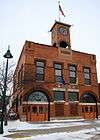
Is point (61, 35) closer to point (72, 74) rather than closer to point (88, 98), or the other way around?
point (72, 74)

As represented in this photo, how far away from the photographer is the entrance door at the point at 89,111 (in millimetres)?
28992

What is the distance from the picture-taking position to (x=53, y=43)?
3250cm

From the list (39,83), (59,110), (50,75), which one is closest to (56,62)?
(50,75)

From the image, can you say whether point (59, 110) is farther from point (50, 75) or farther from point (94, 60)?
point (94, 60)

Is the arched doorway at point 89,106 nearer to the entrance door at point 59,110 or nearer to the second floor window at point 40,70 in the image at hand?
the entrance door at point 59,110

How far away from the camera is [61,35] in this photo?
105ft

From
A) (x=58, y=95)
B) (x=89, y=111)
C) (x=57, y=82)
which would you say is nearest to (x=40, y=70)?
(x=57, y=82)

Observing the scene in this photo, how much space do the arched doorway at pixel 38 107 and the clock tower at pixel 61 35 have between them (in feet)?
29.6

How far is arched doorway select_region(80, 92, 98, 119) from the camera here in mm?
29094

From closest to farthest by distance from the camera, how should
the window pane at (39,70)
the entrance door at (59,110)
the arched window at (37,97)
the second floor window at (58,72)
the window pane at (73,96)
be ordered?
1. the arched window at (37,97)
2. the entrance door at (59,110)
3. the window pane at (39,70)
4. the second floor window at (58,72)
5. the window pane at (73,96)

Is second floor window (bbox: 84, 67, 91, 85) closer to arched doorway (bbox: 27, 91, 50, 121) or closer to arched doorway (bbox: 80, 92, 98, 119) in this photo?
arched doorway (bbox: 80, 92, 98, 119)

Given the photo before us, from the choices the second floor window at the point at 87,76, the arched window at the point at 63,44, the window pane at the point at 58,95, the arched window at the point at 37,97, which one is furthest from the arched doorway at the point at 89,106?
the arched window at the point at 63,44

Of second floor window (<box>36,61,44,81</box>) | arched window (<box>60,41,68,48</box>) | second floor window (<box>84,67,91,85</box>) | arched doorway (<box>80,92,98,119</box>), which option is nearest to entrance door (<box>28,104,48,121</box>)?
second floor window (<box>36,61,44,81</box>)

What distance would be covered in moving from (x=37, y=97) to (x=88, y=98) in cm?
850
